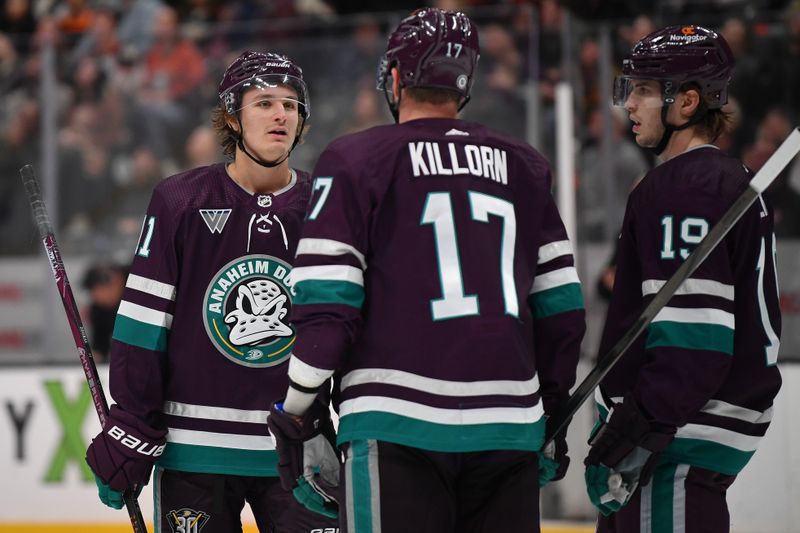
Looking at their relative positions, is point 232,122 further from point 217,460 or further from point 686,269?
point 686,269

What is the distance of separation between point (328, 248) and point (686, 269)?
2.18 ft

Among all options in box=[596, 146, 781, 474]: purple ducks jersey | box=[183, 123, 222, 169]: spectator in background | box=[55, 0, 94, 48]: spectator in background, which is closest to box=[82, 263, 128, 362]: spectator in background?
box=[183, 123, 222, 169]: spectator in background

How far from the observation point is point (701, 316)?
2125 millimetres

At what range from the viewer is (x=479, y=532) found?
1.93 m

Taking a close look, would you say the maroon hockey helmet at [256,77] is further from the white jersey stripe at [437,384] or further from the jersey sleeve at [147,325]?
the white jersey stripe at [437,384]

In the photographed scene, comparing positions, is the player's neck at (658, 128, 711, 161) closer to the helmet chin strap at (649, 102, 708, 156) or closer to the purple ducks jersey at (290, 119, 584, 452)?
the helmet chin strap at (649, 102, 708, 156)

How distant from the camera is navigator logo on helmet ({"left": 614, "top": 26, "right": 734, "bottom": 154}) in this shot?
7.52ft

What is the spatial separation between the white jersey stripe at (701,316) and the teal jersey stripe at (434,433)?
0.43 m

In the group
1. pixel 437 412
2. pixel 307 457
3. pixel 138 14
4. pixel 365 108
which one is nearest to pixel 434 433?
pixel 437 412

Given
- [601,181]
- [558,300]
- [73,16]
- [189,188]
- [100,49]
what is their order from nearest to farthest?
[558,300] → [189,188] → [601,181] → [100,49] → [73,16]

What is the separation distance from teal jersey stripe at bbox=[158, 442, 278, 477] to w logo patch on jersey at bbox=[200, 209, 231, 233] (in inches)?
18.1

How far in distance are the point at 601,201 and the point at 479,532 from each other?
8.39 ft

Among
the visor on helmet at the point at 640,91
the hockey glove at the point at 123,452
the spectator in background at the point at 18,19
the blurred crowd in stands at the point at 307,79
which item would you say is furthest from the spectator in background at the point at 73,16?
the visor on helmet at the point at 640,91

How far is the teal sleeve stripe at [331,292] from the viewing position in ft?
6.13
